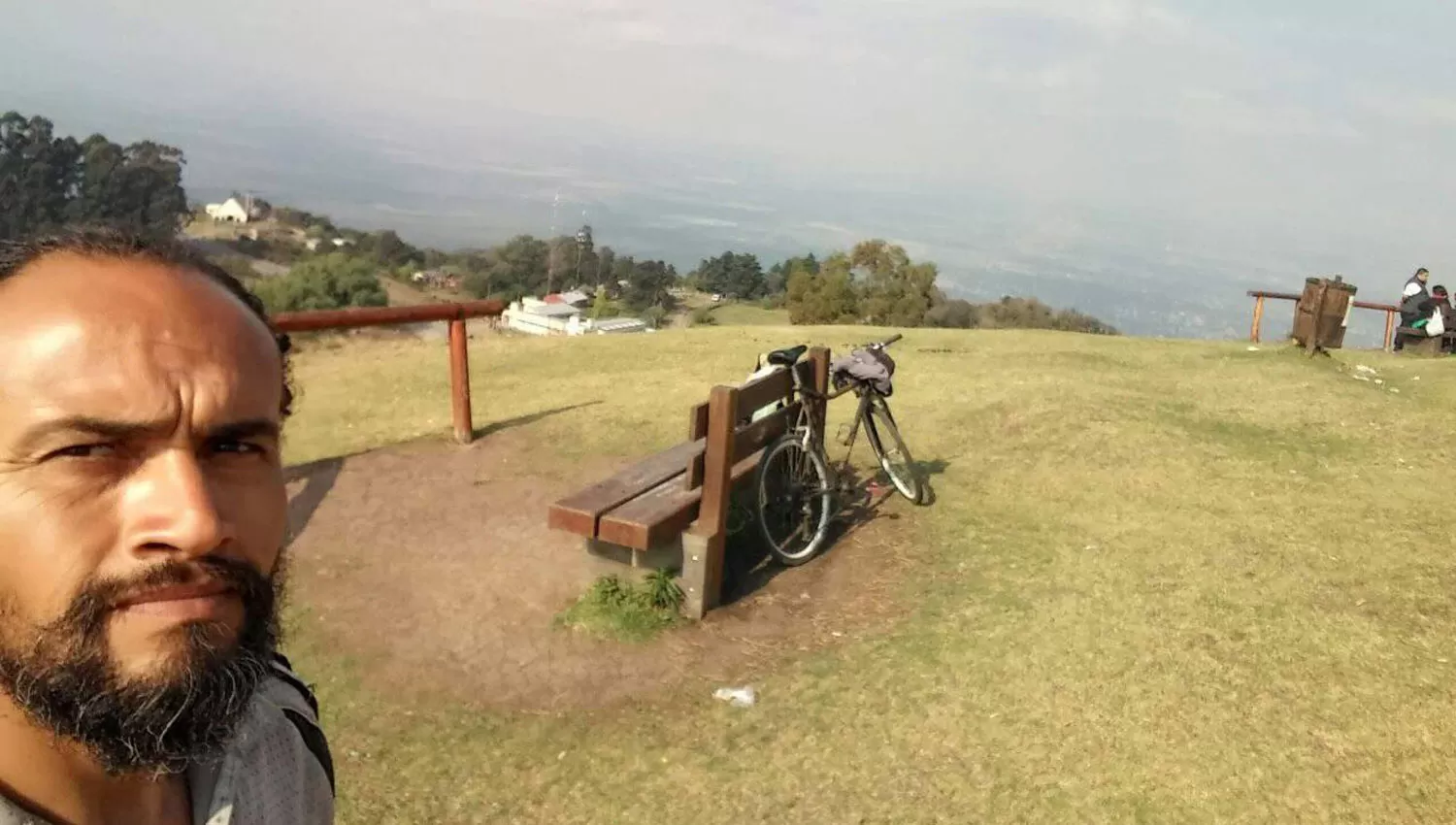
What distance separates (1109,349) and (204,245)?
12.9 m

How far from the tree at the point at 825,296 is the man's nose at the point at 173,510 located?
27025 millimetres

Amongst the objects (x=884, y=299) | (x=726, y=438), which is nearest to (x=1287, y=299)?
(x=726, y=438)

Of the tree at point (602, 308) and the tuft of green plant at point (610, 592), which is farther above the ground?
the tuft of green plant at point (610, 592)

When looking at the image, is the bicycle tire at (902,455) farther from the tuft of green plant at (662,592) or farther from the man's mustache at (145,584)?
the man's mustache at (145,584)

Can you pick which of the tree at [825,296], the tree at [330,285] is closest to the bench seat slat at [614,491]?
the tree at [330,285]

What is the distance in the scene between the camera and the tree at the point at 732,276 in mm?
52031

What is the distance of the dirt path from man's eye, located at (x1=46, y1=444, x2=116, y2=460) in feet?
11.5

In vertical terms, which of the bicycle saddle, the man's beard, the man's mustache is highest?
the man's mustache

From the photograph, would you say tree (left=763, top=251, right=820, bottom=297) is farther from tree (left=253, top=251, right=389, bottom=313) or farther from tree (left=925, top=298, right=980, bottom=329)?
tree (left=253, top=251, right=389, bottom=313)

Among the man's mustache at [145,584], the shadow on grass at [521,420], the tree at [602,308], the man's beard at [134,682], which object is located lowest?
the tree at [602,308]

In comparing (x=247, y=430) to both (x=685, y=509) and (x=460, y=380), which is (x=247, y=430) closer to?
(x=685, y=509)

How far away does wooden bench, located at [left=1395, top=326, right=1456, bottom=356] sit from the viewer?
15203 mm

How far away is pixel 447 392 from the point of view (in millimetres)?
9664

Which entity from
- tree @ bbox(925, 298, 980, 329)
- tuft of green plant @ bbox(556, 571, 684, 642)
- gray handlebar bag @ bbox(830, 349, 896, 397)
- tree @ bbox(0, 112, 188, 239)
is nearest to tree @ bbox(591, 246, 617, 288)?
tree @ bbox(925, 298, 980, 329)
